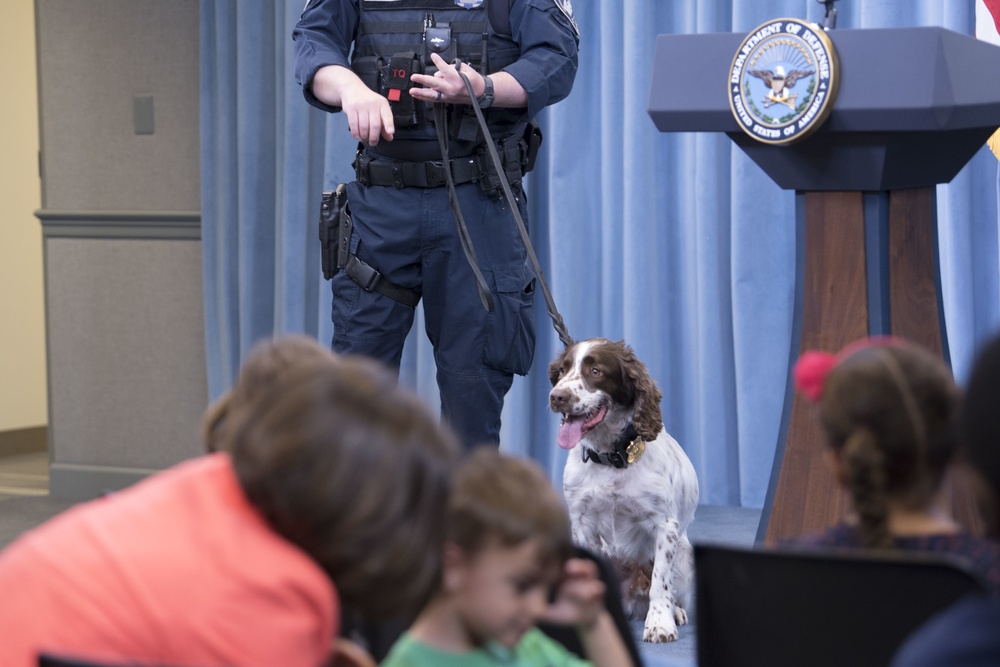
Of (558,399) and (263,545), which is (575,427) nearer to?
(558,399)

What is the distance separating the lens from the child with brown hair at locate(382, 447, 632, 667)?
3.80 ft

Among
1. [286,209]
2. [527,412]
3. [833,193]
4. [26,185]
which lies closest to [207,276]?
[286,209]

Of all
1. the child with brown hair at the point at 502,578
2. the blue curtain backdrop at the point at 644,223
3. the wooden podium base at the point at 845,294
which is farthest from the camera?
the blue curtain backdrop at the point at 644,223

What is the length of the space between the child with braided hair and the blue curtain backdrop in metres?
2.26

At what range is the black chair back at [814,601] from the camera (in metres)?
1.04

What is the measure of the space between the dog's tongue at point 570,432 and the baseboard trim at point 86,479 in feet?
7.07

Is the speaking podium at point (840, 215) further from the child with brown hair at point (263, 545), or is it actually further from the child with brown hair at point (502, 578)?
the child with brown hair at point (263, 545)

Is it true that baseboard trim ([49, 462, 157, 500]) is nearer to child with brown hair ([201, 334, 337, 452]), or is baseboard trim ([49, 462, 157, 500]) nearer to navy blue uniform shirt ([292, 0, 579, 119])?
navy blue uniform shirt ([292, 0, 579, 119])

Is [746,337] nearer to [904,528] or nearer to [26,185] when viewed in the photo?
[904,528]

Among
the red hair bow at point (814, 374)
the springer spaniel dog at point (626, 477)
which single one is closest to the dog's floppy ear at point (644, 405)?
the springer spaniel dog at point (626, 477)

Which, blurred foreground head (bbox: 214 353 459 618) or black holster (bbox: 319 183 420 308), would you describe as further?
black holster (bbox: 319 183 420 308)

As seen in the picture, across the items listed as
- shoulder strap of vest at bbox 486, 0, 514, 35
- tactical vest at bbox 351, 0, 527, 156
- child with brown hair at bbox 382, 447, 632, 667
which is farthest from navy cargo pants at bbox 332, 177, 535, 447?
child with brown hair at bbox 382, 447, 632, 667

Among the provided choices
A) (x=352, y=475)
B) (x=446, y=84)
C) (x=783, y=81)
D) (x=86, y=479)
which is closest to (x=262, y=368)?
(x=352, y=475)

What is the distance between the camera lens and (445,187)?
2691 mm
